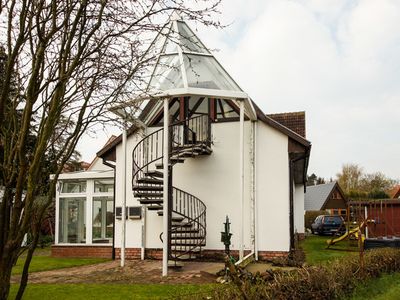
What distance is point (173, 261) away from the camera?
36.4 ft

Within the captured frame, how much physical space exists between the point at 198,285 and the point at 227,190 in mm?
4677

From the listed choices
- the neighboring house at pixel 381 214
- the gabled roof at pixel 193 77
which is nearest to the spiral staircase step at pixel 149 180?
the gabled roof at pixel 193 77

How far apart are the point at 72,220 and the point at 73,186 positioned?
3.81ft

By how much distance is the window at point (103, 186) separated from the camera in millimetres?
15312

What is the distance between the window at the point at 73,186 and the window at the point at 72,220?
275 mm

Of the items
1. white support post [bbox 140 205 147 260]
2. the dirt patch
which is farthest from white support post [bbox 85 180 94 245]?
the dirt patch

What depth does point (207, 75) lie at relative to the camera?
1111cm

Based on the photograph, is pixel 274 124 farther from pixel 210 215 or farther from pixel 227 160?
pixel 210 215

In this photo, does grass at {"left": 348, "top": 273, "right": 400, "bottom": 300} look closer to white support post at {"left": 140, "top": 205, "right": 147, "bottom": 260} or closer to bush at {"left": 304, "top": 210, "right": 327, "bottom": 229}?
white support post at {"left": 140, "top": 205, "right": 147, "bottom": 260}

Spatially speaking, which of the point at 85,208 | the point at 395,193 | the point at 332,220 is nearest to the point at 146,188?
the point at 85,208

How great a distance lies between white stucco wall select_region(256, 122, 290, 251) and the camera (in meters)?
12.2

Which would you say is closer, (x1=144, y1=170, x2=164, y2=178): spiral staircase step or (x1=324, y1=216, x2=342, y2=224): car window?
(x1=144, y1=170, x2=164, y2=178): spiral staircase step

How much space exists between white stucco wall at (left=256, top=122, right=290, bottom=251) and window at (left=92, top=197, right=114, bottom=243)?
17.7 feet

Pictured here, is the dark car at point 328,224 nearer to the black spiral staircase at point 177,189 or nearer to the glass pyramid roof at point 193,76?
the black spiral staircase at point 177,189
